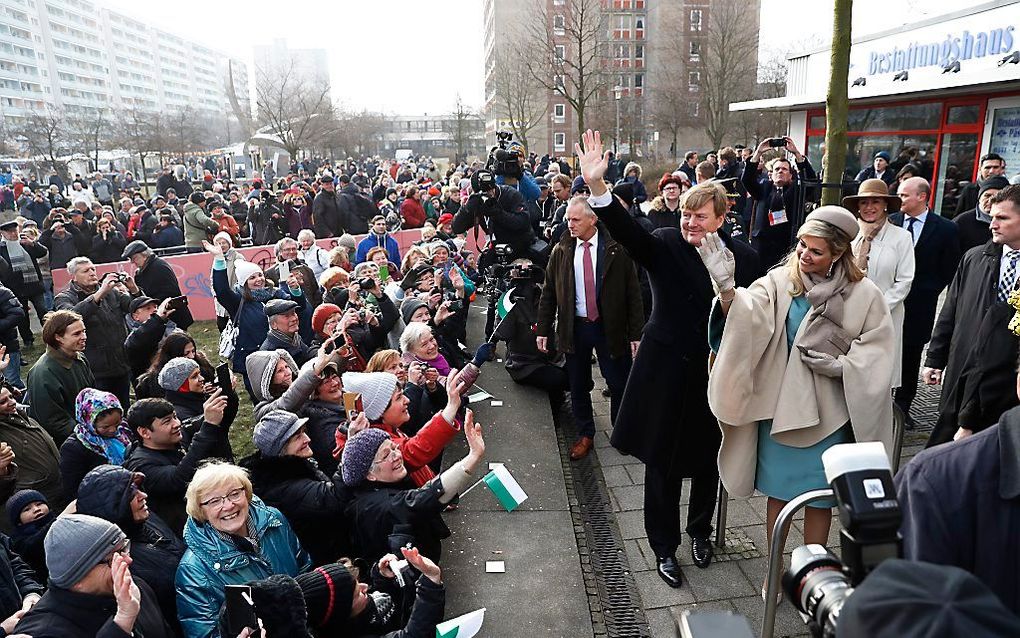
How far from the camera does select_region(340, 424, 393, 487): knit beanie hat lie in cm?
312

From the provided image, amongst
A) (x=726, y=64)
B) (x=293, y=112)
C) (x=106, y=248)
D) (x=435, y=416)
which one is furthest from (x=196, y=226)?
(x=293, y=112)

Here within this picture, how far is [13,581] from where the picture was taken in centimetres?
278

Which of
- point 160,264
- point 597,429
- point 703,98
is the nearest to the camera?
point 597,429

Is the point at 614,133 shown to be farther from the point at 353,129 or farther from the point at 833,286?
the point at 833,286

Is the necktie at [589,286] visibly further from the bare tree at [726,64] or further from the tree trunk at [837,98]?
the bare tree at [726,64]

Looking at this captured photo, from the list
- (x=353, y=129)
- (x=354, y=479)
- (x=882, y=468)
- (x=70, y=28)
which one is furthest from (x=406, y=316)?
(x=70, y=28)

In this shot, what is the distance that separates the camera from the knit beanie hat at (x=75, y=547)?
2.31 m

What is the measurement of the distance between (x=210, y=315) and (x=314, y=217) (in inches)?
106

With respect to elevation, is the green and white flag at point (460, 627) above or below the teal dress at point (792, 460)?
below

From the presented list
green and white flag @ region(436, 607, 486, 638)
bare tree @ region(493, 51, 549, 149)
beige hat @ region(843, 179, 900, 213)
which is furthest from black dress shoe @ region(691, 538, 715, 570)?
bare tree @ region(493, 51, 549, 149)

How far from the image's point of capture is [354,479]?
3137 millimetres

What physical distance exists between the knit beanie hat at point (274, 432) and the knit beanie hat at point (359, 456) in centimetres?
35

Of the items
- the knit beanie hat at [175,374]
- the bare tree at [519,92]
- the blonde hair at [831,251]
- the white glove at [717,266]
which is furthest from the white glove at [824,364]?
the bare tree at [519,92]

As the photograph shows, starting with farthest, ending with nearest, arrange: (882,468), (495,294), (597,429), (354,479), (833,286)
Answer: (495,294) → (597,429) → (354,479) → (833,286) → (882,468)
